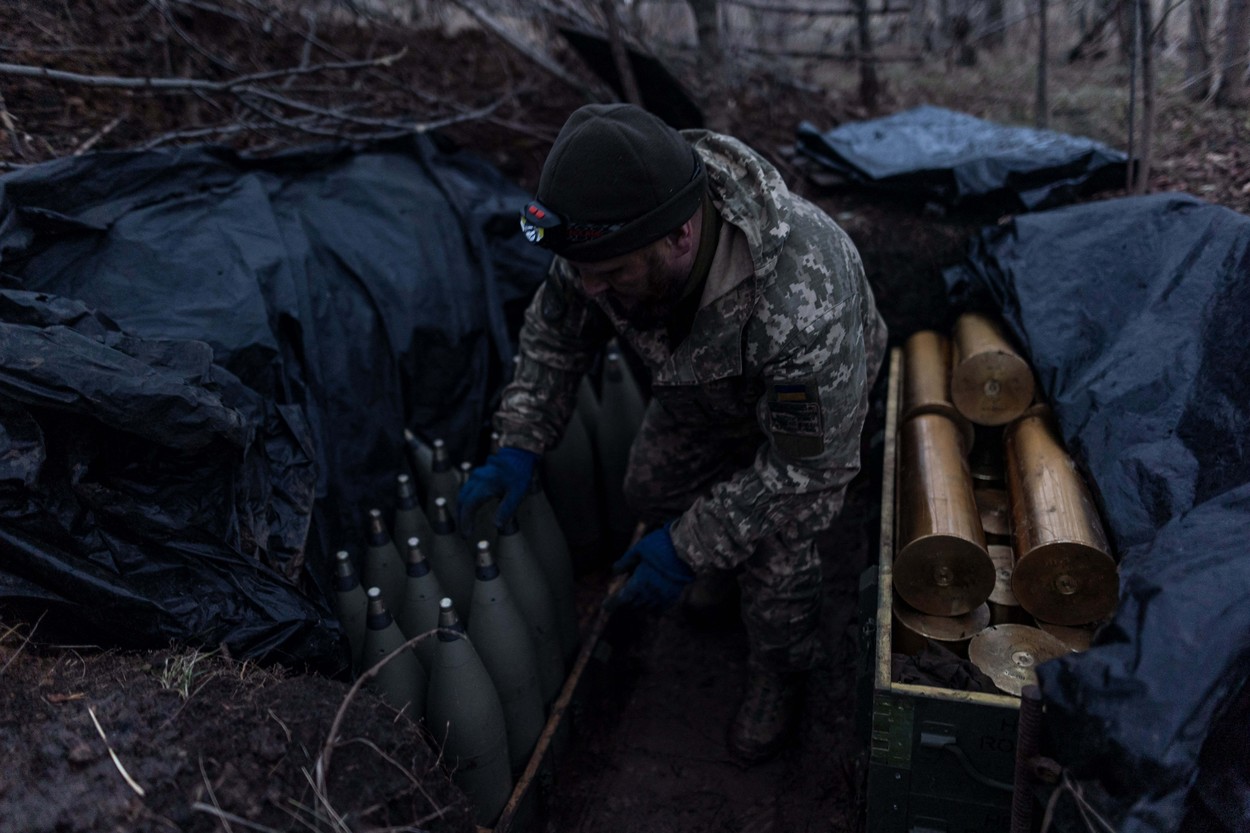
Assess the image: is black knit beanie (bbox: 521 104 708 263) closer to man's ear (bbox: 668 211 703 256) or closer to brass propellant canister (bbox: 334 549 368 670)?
man's ear (bbox: 668 211 703 256)

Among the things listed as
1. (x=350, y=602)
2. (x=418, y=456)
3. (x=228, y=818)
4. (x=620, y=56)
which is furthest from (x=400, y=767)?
(x=620, y=56)

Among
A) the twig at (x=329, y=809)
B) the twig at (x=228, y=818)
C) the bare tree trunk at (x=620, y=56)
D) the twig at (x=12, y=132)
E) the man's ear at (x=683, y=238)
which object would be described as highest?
the twig at (x=12, y=132)

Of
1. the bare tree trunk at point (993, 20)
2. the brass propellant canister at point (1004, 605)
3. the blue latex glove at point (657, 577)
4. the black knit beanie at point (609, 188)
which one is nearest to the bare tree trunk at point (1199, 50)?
the bare tree trunk at point (993, 20)

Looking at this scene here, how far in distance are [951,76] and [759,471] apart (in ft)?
18.9

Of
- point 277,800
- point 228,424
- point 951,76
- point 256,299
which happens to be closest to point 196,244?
point 256,299

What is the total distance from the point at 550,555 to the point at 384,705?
3.99ft

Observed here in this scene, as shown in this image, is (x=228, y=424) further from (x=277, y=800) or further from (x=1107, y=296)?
(x=1107, y=296)

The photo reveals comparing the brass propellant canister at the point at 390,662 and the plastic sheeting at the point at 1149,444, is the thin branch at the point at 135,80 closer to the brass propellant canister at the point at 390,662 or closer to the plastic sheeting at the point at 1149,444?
the brass propellant canister at the point at 390,662

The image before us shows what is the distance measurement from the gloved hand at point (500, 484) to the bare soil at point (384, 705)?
76 centimetres

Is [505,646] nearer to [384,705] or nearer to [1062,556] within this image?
[384,705]

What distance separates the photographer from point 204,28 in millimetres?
4512

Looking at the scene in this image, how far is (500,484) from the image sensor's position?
2.82m

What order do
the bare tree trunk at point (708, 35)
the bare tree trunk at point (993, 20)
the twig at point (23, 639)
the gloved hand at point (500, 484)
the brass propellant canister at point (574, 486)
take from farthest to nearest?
Result: the bare tree trunk at point (993, 20) < the bare tree trunk at point (708, 35) < the brass propellant canister at point (574, 486) < the gloved hand at point (500, 484) < the twig at point (23, 639)

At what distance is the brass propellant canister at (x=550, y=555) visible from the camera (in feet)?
9.84
